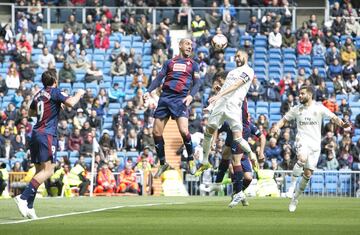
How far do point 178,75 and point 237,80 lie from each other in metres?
1.40

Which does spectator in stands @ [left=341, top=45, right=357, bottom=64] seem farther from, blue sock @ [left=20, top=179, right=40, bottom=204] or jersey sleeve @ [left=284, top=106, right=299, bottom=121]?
blue sock @ [left=20, top=179, right=40, bottom=204]

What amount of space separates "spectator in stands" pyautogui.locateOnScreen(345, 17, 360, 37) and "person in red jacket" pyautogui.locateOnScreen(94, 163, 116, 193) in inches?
517

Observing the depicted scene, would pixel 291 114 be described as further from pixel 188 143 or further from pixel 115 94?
pixel 115 94

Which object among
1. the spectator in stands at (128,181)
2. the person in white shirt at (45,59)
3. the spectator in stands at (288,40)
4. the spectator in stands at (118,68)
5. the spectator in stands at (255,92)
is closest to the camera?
the spectator in stands at (128,181)

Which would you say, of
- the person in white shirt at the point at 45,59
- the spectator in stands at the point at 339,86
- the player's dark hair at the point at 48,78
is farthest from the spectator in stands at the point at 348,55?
the player's dark hair at the point at 48,78

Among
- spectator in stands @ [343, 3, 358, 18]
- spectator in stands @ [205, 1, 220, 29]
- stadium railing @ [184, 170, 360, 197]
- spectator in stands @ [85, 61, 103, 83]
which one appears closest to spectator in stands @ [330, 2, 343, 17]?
spectator in stands @ [343, 3, 358, 18]

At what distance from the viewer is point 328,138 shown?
36.2 meters

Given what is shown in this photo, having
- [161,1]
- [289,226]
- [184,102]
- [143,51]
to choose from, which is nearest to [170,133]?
[143,51]

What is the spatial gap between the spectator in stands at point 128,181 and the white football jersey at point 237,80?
12.4 meters

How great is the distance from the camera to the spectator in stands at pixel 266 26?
140 feet

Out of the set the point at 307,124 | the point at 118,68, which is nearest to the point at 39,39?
the point at 118,68

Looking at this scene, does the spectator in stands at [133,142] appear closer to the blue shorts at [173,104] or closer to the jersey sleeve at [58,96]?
the blue shorts at [173,104]

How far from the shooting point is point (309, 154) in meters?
21.6

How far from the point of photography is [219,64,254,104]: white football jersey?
21.2 meters
